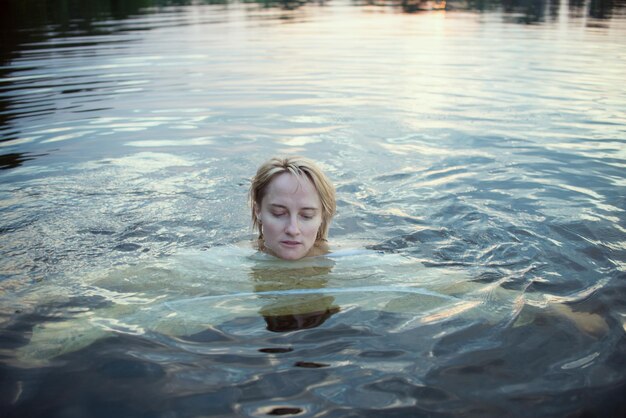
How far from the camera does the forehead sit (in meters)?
4.30

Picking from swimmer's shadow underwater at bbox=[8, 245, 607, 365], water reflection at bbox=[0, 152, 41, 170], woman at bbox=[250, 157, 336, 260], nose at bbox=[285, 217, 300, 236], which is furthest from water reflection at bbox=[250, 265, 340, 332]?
water reflection at bbox=[0, 152, 41, 170]

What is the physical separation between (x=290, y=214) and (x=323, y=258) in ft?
1.97

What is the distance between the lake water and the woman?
246 mm

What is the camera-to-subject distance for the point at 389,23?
27.9 meters

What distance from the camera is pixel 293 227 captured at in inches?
168

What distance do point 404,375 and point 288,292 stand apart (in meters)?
1.26

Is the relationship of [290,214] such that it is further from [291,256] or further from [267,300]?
[267,300]

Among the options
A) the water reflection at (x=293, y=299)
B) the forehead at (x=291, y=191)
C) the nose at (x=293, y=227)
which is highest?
the forehead at (x=291, y=191)

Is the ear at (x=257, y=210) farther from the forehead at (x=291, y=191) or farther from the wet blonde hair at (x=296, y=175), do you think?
the forehead at (x=291, y=191)

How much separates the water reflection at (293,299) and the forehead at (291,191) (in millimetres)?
550

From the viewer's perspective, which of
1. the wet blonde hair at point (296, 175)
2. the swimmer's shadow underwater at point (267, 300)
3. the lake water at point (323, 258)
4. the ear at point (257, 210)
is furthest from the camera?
the ear at point (257, 210)

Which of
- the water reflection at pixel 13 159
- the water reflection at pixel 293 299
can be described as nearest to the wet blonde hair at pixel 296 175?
the water reflection at pixel 293 299

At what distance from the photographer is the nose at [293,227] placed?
14.0 ft

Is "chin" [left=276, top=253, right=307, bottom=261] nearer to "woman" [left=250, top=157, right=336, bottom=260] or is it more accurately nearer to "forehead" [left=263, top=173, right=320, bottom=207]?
"woman" [left=250, top=157, right=336, bottom=260]
